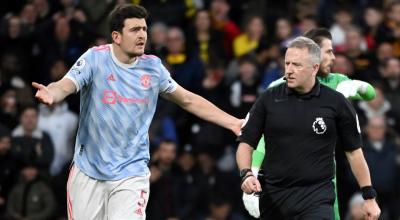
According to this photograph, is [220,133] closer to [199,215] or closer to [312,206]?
[199,215]

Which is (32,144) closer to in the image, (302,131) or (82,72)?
(82,72)

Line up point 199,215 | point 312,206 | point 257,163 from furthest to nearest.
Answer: point 199,215, point 257,163, point 312,206

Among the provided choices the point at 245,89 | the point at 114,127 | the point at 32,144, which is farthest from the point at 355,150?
the point at 32,144

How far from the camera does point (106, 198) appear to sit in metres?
8.31

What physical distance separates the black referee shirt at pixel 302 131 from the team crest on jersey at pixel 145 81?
88 cm

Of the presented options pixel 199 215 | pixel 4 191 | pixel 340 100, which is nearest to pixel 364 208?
pixel 340 100

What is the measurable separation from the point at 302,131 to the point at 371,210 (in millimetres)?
836

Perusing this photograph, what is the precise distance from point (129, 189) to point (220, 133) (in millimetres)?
6394

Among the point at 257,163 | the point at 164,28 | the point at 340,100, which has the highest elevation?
the point at 164,28

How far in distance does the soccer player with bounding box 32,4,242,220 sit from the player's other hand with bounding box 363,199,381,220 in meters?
1.79

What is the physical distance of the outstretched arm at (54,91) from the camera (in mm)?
7430

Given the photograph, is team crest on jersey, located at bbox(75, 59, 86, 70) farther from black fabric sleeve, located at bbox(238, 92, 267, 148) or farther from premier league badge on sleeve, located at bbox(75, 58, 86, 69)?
black fabric sleeve, located at bbox(238, 92, 267, 148)

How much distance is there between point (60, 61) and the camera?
14.9 m

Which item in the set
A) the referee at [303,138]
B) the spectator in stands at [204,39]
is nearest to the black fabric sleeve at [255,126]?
the referee at [303,138]
